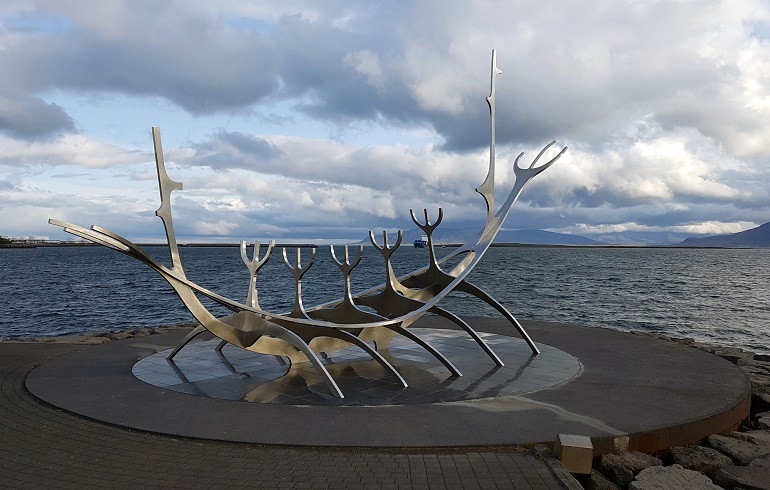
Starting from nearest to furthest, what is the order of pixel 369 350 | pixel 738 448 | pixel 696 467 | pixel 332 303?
pixel 696 467
pixel 738 448
pixel 369 350
pixel 332 303

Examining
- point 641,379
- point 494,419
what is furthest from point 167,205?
point 641,379

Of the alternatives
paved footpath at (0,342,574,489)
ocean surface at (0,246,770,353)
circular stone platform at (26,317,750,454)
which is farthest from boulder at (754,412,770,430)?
ocean surface at (0,246,770,353)

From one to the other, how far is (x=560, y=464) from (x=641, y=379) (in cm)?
482

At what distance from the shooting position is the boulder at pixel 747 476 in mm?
7066

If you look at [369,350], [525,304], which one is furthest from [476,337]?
[525,304]

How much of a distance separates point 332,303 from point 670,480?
783cm

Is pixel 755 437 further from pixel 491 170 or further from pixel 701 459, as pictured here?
pixel 491 170

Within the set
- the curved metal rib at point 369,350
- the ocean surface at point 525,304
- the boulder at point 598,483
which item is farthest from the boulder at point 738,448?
the ocean surface at point 525,304

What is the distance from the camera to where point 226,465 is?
22.7 ft

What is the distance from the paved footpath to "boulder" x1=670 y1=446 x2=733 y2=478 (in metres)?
2.06

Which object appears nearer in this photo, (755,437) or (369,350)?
(755,437)

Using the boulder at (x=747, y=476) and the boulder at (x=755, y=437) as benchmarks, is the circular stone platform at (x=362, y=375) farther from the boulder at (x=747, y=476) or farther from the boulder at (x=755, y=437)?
the boulder at (x=747, y=476)

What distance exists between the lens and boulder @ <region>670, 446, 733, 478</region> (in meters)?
7.69

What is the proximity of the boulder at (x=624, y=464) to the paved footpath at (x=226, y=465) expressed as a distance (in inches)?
35.1
